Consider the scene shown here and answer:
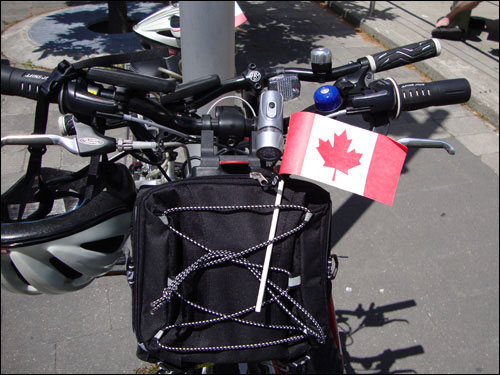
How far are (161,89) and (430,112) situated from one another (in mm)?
4286

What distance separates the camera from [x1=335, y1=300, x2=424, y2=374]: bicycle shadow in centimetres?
248

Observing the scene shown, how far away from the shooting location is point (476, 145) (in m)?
4.32

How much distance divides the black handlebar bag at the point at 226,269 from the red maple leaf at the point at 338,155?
Answer: 0.34 ft

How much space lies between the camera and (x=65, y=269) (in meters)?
1.28

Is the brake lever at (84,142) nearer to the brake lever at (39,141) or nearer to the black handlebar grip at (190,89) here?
the brake lever at (39,141)

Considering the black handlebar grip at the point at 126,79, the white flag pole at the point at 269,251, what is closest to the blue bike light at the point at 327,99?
the white flag pole at the point at 269,251

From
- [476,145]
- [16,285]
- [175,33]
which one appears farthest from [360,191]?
[476,145]

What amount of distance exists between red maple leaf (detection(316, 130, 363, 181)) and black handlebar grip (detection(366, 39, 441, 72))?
1.34 ft

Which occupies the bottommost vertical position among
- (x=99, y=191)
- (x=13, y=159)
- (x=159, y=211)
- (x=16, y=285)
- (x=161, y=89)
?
(x=13, y=159)

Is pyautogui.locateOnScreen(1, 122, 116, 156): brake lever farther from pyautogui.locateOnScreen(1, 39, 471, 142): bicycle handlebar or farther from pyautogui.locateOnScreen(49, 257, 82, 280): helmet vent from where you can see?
pyautogui.locateOnScreen(49, 257, 82, 280): helmet vent

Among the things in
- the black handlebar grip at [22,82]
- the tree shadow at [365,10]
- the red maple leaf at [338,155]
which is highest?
the black handlebar grip at [22,82]

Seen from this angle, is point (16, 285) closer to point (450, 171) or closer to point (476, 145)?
point (450, 171)

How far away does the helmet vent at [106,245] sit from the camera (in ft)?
4.19

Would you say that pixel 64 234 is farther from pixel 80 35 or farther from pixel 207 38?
pixel 80 35
